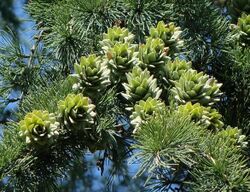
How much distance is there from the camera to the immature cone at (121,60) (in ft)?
3.05

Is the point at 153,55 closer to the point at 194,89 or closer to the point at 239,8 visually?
the point at 194,89

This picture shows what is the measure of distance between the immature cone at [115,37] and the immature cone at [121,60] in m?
0.03

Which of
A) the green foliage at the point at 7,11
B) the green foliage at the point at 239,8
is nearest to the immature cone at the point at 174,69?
the green foliage at the point at 239,8

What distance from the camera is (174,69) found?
0.94m

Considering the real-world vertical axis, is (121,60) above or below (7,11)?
above

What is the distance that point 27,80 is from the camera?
104cm

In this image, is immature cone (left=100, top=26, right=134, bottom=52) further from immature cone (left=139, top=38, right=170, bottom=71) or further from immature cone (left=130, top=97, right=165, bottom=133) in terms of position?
immature cone (left=130, top=97, right=165, bottom=133)

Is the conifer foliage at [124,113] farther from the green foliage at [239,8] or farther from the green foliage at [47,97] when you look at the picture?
the green foliage at [239,8]

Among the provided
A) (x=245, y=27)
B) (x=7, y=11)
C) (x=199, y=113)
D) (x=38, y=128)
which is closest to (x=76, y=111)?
(x=38, y=128)

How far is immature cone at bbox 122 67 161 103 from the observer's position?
891mm

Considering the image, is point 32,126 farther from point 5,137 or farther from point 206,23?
point 206,23

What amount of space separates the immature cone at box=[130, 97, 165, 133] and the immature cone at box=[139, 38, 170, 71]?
0.09 meters

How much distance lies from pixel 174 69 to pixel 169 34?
71 millimetres

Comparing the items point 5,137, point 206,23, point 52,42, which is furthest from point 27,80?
point 206,23
